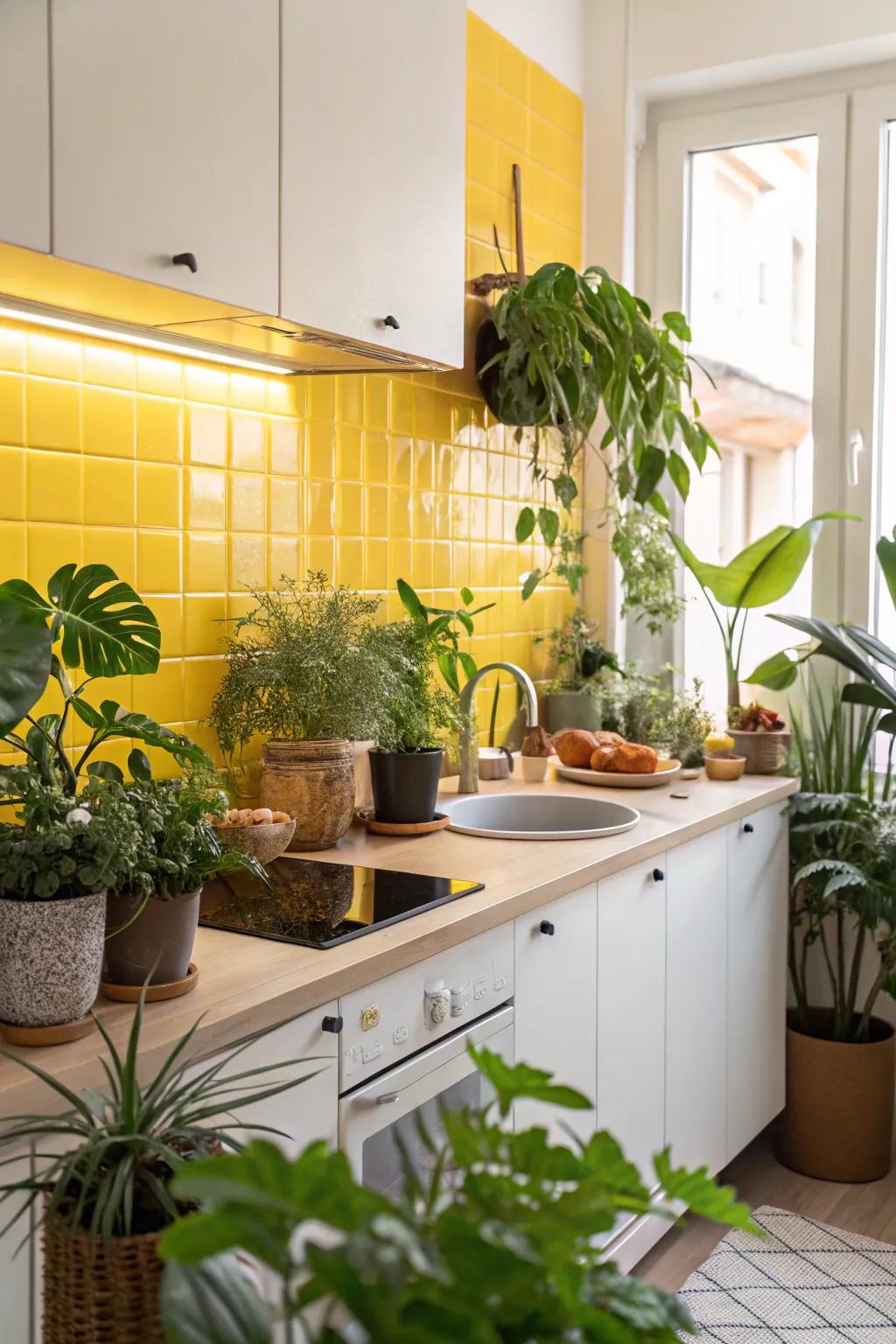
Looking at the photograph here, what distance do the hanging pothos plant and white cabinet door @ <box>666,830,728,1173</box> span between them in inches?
34.1

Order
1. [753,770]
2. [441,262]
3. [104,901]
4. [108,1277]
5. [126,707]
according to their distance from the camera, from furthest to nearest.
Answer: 1. [753,770]
2. [441,262]
3. [126,707]
4. [104,901]
5. [108,1277]

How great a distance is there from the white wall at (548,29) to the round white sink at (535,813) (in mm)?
1899

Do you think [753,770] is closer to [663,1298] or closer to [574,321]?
[574,321]

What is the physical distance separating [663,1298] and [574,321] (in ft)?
8.27

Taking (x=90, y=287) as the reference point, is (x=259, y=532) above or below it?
below

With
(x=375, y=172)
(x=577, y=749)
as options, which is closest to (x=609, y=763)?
(x=577, y=749)

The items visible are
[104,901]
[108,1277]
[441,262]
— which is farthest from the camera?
[441,262]

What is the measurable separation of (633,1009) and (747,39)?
8.49 ft

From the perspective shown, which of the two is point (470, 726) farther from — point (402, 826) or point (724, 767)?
point (724, 767)

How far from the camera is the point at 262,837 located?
1970 millimetres

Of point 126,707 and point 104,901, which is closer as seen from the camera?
point 104,901

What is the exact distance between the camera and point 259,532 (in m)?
2.40

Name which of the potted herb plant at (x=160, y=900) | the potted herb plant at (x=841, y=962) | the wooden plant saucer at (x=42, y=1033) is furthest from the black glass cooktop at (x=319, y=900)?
the potted herb plant at (x=841, y=962)

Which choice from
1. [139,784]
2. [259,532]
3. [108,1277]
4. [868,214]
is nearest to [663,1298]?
[108,1277]
